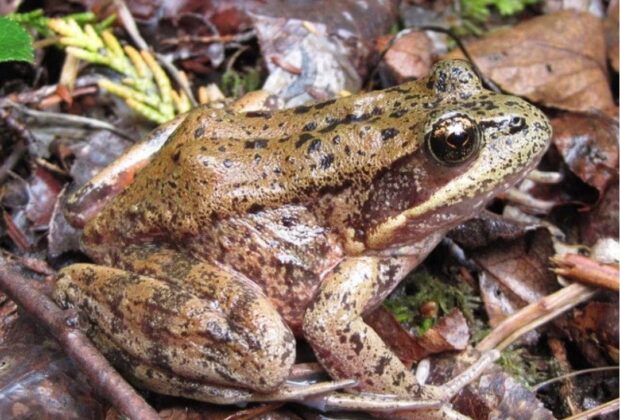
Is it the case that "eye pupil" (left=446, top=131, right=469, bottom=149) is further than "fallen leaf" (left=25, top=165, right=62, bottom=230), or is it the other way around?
"fallen leaf" (left=25, top=165, right=62, bottom=230)

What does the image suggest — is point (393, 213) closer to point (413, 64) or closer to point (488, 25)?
point (413, 64)

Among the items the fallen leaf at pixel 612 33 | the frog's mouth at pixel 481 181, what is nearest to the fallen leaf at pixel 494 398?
the frog's mouth at pixel 481 181

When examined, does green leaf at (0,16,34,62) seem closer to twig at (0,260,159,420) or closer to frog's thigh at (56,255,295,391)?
twig at (0,260,159,420)

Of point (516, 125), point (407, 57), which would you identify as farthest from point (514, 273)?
point (407, 57)

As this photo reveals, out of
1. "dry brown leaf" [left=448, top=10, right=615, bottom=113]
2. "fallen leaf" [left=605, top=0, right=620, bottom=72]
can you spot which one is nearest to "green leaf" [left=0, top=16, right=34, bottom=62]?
"dry brown leaf" [left=448, top=10, right=615, bottom=113]

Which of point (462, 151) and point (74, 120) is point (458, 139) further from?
point (74, 120)

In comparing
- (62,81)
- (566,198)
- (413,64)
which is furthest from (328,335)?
(62,81)
